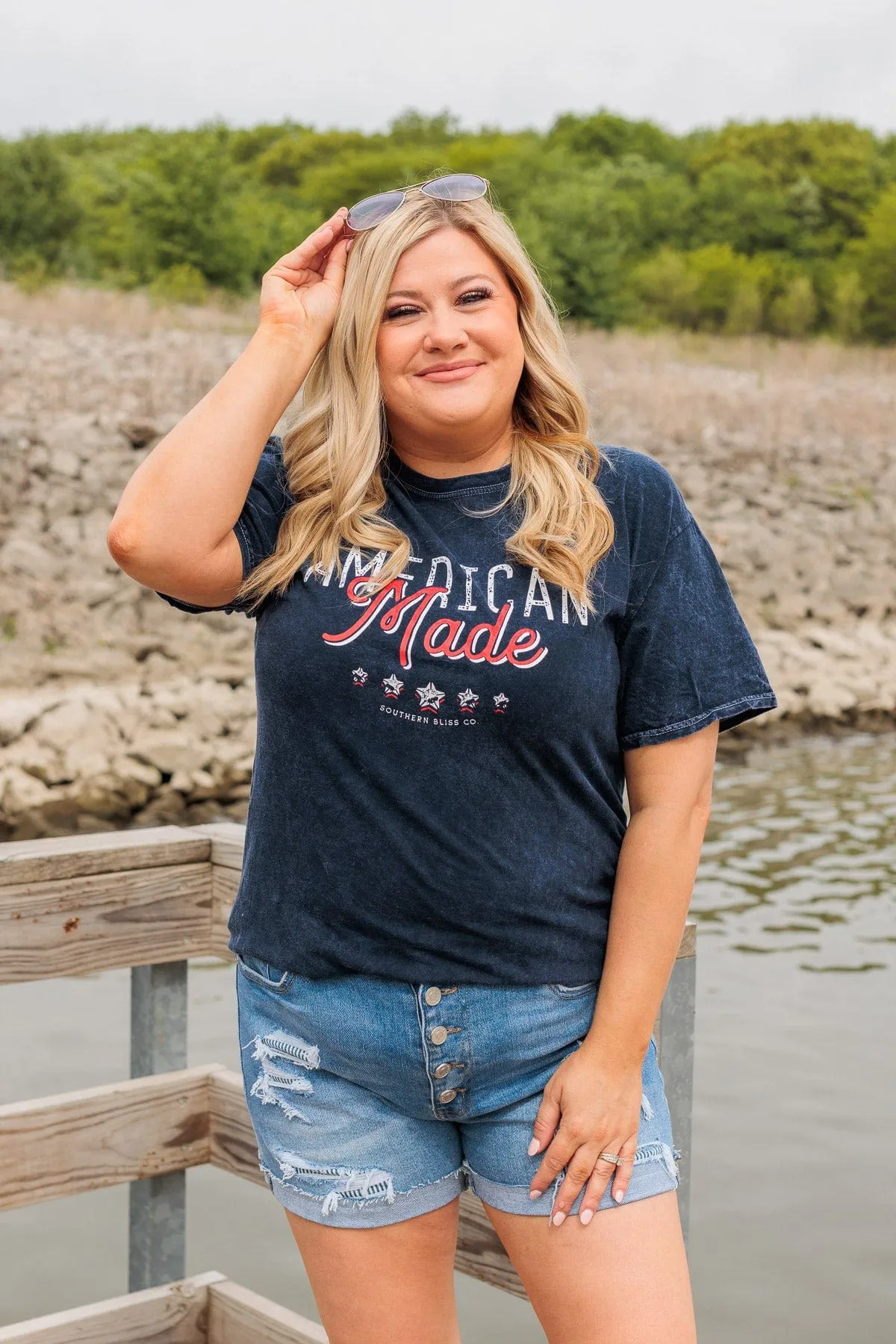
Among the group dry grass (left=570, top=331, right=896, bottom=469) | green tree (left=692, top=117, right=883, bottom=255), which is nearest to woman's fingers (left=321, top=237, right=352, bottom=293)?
dry grass (left=570, top=331, right=896, bottom=469)

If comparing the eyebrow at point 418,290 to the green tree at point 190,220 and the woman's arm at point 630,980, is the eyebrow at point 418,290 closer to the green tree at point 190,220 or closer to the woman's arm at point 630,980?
the woman's arm at point 630,980

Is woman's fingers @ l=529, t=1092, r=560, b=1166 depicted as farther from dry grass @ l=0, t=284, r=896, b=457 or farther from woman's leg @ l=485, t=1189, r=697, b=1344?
dry grass @ l=0, t=284, r=896, b=457

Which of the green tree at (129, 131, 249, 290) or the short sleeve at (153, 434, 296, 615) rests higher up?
the green tree at (129, 131, 249, 290)

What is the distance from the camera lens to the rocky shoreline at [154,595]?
10.1 meters

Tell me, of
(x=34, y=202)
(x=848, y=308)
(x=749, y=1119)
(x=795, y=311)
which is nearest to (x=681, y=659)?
(x=749, y=1119)

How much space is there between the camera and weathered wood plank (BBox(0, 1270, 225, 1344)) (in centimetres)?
224

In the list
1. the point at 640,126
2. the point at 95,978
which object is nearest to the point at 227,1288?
the point at 95,978

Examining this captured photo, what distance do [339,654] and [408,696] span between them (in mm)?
99

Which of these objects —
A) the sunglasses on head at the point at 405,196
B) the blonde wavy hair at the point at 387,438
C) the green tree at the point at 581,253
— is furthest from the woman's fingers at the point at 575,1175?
the green tree at the point at 581,253

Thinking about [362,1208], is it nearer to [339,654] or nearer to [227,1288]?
[339,654]

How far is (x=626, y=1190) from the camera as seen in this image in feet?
5.20

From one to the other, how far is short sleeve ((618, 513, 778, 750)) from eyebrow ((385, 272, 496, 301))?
0.39 m

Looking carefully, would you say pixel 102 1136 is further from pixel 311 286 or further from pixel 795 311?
pixel 795 311

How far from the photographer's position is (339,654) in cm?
165
